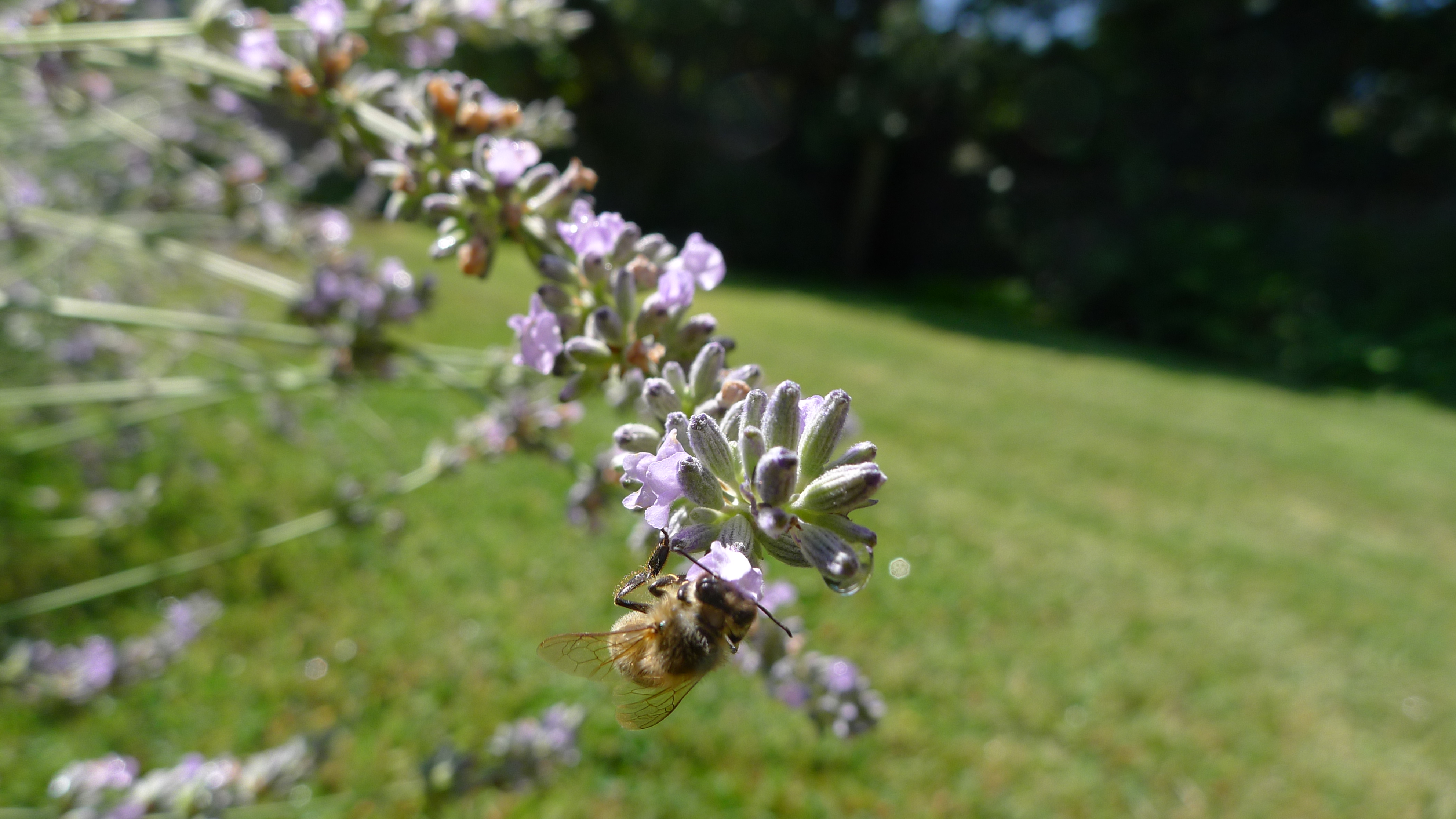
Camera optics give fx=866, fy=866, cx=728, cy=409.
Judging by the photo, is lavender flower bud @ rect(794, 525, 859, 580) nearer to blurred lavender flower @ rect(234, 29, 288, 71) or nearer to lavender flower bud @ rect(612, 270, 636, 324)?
lavender flower bud @ rect(612, 270, 636, 324)

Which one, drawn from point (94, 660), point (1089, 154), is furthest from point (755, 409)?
point (1089, 154)

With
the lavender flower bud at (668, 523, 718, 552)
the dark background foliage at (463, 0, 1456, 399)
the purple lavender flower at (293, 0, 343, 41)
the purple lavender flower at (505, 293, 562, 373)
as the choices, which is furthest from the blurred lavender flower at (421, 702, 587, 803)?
the dark background foliage at (463, 0, 1456, 399)

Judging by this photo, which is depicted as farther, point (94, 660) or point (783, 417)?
point (94, 660)

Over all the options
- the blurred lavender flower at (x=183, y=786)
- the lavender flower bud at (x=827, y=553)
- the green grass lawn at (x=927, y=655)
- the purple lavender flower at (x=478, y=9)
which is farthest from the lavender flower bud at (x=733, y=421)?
the green grass lawn at (x=927, y=655)

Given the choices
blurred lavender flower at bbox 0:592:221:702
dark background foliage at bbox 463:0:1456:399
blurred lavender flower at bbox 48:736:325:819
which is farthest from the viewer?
dark background foliage at bbox 463:0:1456:399

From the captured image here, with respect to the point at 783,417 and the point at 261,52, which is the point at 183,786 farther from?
the point at 783,417

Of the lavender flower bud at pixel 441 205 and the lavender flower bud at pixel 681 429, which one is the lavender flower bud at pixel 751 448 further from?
the lavender flower bud at pixel 441 205
